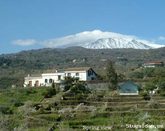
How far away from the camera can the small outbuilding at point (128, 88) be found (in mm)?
67750

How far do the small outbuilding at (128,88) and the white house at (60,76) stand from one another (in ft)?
41.1

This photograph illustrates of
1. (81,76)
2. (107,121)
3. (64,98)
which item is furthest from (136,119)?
(81,76)

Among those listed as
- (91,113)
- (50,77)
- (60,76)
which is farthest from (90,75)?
(91,113)

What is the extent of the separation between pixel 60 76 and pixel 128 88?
18.6 m

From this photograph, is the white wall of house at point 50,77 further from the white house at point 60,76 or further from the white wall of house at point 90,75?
the white wall of house at point 90,75

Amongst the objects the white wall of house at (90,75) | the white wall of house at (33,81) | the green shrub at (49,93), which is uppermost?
the white wall of house at (90,75)

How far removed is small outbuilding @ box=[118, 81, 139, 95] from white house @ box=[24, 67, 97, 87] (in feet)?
41.1

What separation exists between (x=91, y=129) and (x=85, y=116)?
9819 millimetres

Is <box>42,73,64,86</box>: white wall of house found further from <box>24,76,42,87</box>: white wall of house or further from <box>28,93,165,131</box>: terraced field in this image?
<box>28,93,165,131</box>: terraced field

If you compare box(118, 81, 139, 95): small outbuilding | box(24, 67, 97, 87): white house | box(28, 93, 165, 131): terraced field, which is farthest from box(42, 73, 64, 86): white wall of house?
box(28, 93, 165, 131): terraced field

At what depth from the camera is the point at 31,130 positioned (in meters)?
33.7

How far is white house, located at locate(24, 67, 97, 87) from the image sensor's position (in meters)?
81.0

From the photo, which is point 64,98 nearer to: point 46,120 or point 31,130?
point 46,120

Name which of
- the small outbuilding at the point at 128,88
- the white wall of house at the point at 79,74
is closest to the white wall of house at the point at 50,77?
the white wall of house at the point at 79,74
